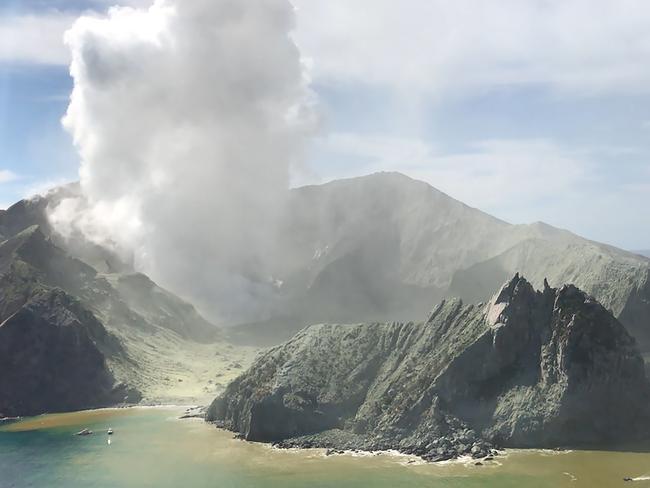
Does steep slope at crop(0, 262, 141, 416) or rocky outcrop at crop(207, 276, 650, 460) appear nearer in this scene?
rocky outcrop at crop(207, 276, 650, 460)

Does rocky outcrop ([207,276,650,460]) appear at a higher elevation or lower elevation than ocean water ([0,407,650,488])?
higher

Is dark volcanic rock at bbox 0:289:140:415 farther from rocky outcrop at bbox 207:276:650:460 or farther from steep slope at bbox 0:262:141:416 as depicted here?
rocky outcrop at bbox 207:276:650:460

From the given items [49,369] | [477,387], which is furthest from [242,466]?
[49,369]

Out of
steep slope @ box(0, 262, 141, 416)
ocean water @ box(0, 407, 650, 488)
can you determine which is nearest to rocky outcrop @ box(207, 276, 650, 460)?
ocean water @ box(0, 407, 650, 488)

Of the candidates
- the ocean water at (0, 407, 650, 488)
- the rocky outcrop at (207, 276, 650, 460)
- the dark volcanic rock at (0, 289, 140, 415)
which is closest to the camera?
the ocean water at (0, 407, 650, 488)

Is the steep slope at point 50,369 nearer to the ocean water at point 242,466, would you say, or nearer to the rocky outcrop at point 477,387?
the ocean water at point 242,466

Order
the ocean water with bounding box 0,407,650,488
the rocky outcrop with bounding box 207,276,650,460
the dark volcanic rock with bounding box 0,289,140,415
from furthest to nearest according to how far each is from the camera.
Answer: the dark volcanic rock with bounding box 0,289,140,415
the rocky outcrop with bounding box 207,276,650,460
the ocean water with bounding box 0,407,650,488
